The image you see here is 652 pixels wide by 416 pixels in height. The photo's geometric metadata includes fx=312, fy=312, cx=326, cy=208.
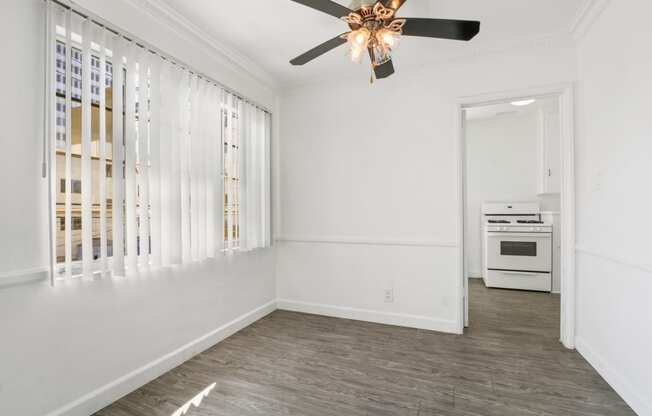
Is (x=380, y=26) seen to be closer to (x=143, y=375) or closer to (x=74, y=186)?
(x=74, y=186)

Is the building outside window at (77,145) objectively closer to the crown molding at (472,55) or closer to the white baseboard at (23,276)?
the white baseboard at (23,276)

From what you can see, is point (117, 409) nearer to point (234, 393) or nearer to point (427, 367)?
point (234, 393)

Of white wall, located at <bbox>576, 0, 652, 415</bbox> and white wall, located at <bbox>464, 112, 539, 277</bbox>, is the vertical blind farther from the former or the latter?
white wall, located at <bbox>464, 112, 539, 277</bbox>

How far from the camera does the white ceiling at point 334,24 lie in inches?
88.2

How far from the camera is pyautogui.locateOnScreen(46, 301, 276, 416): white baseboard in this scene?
1791 millimetres

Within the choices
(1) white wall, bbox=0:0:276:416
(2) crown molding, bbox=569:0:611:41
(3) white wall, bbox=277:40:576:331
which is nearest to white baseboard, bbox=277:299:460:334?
(3) white wall, bbox=277:40:576:331

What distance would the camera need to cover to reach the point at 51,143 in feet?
5.37

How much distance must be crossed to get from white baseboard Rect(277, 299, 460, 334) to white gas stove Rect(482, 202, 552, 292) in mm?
2145

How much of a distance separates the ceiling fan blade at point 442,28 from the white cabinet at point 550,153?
12.3 feet

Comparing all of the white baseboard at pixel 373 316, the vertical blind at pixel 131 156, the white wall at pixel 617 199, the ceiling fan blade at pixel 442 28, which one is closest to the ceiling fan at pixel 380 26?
the ceiling fan blade at pixel 442 28

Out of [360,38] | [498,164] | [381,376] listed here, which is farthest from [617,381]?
[498,164]

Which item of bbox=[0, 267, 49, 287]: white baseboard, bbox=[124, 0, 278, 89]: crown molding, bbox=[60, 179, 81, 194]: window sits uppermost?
bbox=[124, 0, 278, 89]: crown molding

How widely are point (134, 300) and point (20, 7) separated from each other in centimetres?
174

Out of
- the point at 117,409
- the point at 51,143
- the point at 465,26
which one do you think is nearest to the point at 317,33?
the point at 465,26
